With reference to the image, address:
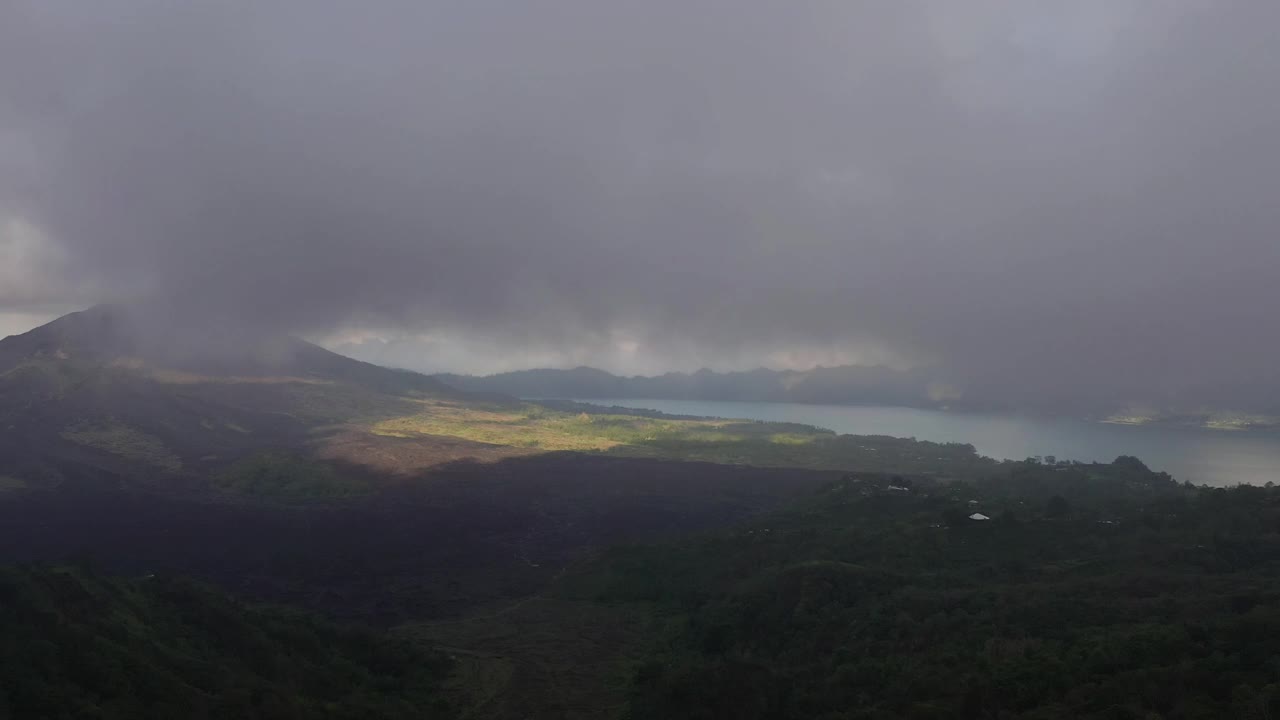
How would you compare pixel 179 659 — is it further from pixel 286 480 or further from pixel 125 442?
pixel 125 442

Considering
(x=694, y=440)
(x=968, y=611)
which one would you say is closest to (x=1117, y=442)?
(x=694, y=440)

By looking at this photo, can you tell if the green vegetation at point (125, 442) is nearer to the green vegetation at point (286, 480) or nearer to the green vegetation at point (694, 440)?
the green vegetation at point (286, 480)

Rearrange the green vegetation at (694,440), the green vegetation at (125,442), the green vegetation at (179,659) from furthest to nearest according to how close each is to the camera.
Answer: the green vegetation at (694,440)
the green vegetation at (125,442)
the green vegetation at (179,659)

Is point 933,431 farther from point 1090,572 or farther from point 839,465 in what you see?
point 1090,572

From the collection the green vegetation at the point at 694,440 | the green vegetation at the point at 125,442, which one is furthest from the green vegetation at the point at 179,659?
the green vegetation at the point at 694,440

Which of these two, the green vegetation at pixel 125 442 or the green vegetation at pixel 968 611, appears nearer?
the green vegetation at pixel 968 611

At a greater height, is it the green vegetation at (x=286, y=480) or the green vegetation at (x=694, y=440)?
the green vegetation at (x=694, y=440)

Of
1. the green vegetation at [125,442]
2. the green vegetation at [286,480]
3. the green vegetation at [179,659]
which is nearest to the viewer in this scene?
the green vegetation at [179,659]
